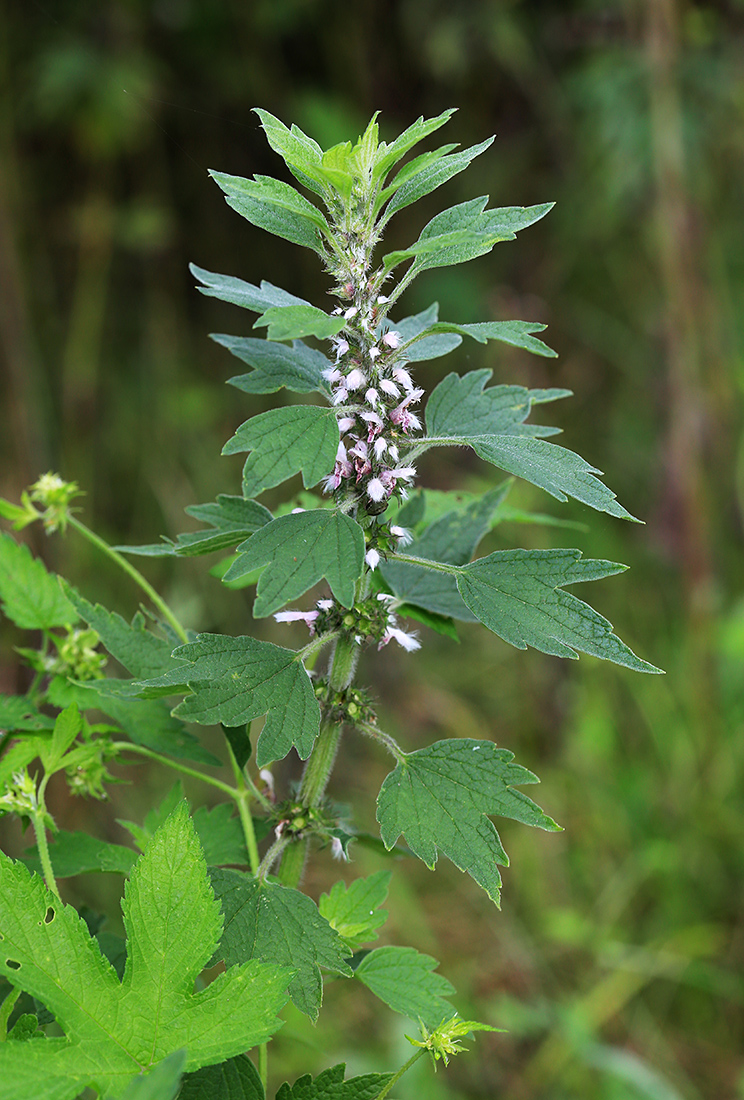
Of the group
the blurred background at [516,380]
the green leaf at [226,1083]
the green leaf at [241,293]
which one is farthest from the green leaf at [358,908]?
the blurred background at [516,380]

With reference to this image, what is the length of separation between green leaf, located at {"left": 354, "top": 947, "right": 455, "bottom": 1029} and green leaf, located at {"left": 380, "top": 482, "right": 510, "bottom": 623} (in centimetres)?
28

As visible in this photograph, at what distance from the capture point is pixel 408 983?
2.18 ft

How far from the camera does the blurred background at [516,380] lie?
197 centimetres

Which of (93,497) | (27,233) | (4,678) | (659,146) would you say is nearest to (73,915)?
(4,678)

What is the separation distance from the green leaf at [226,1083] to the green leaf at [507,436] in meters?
0.45

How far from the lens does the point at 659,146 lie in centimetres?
221

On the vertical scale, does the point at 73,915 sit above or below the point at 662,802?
above

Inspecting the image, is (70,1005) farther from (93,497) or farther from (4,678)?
(93,497)

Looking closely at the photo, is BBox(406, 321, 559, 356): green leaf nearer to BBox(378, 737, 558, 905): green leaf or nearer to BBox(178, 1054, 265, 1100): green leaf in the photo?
BBox(378, 737, 558, 905): green leaf

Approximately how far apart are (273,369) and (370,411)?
9cm

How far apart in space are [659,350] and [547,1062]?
1.85 meters

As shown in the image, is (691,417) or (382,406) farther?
(691,417)

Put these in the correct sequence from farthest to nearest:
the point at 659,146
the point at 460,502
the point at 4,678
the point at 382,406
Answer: the point at 659,146 < the point at 4,678 < the point at 460,502 < the point at 382,406

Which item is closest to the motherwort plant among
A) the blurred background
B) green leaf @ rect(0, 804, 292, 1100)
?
green leaf @ rect(0, 804, 292, 1100)
